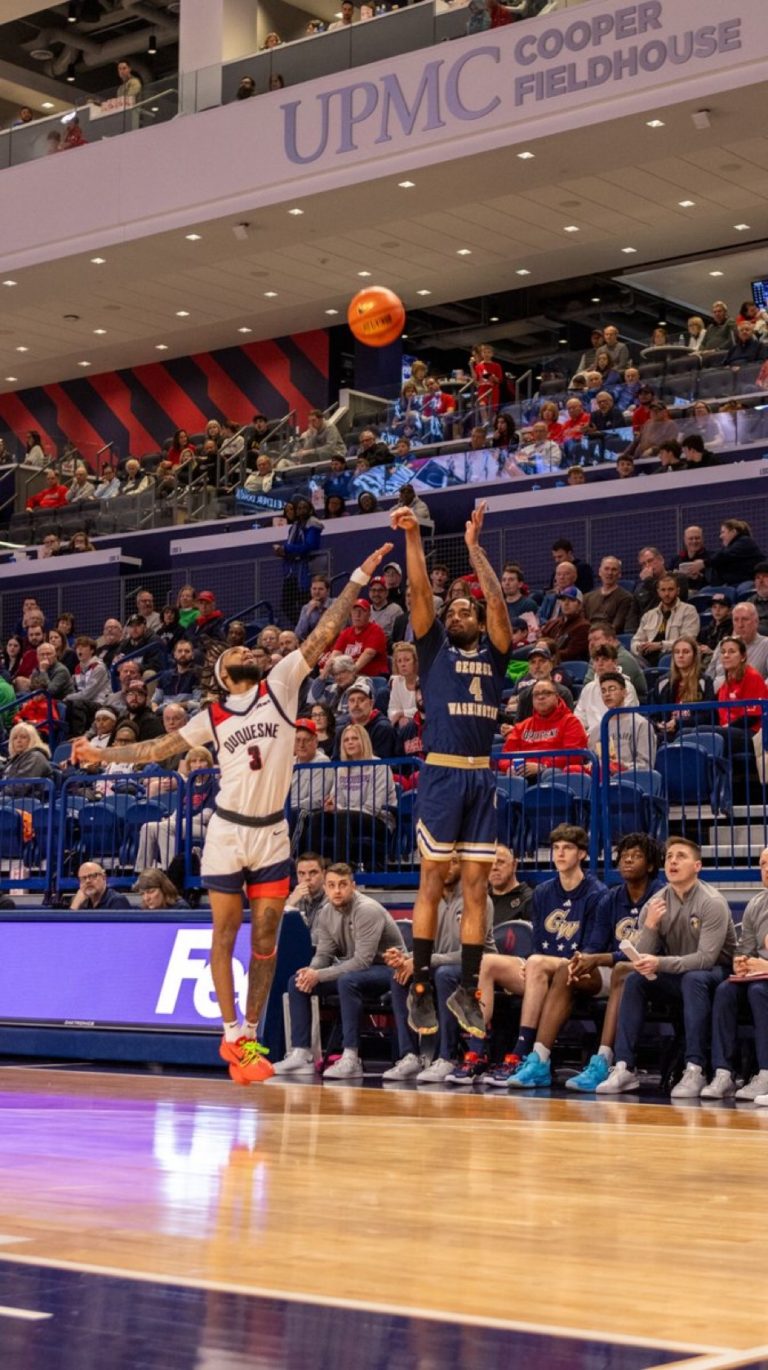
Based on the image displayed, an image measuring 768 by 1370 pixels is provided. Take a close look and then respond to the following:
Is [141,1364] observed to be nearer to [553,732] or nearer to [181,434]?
[553,732]

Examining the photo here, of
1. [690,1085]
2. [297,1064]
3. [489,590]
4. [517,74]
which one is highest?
[517,74]

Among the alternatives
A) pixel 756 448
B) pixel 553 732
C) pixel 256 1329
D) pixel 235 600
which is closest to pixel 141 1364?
pixel 256 1329

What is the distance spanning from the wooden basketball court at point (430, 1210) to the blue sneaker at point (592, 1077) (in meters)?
0.80

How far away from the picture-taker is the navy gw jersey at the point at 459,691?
9039 mm

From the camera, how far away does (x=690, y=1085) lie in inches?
364

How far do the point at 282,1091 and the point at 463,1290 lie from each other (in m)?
5.54

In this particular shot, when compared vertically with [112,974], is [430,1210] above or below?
above

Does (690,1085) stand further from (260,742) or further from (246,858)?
(260,742)

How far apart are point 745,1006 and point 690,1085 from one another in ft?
2.05

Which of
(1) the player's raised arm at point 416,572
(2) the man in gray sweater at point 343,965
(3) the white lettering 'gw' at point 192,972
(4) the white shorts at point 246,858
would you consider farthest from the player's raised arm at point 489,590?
(3) the white lettering 'gw' at point 192,972

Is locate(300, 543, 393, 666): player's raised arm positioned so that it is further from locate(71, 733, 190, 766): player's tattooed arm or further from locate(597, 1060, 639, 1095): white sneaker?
locate(597, 1060, 639, 1095): white sneaker

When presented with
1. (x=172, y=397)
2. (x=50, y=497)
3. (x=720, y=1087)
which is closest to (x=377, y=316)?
(x=720, y=1087)

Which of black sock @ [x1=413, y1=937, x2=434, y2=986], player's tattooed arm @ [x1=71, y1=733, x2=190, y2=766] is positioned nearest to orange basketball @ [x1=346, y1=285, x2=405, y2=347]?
player's tattooed arm @ [x1=71, y1=733, x2=190, y2=766]

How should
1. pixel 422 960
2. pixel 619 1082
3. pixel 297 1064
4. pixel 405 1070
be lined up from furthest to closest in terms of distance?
pixel 297 1064 < pixel 405 1070 < pixel 619 1082 < pixel 422 960
